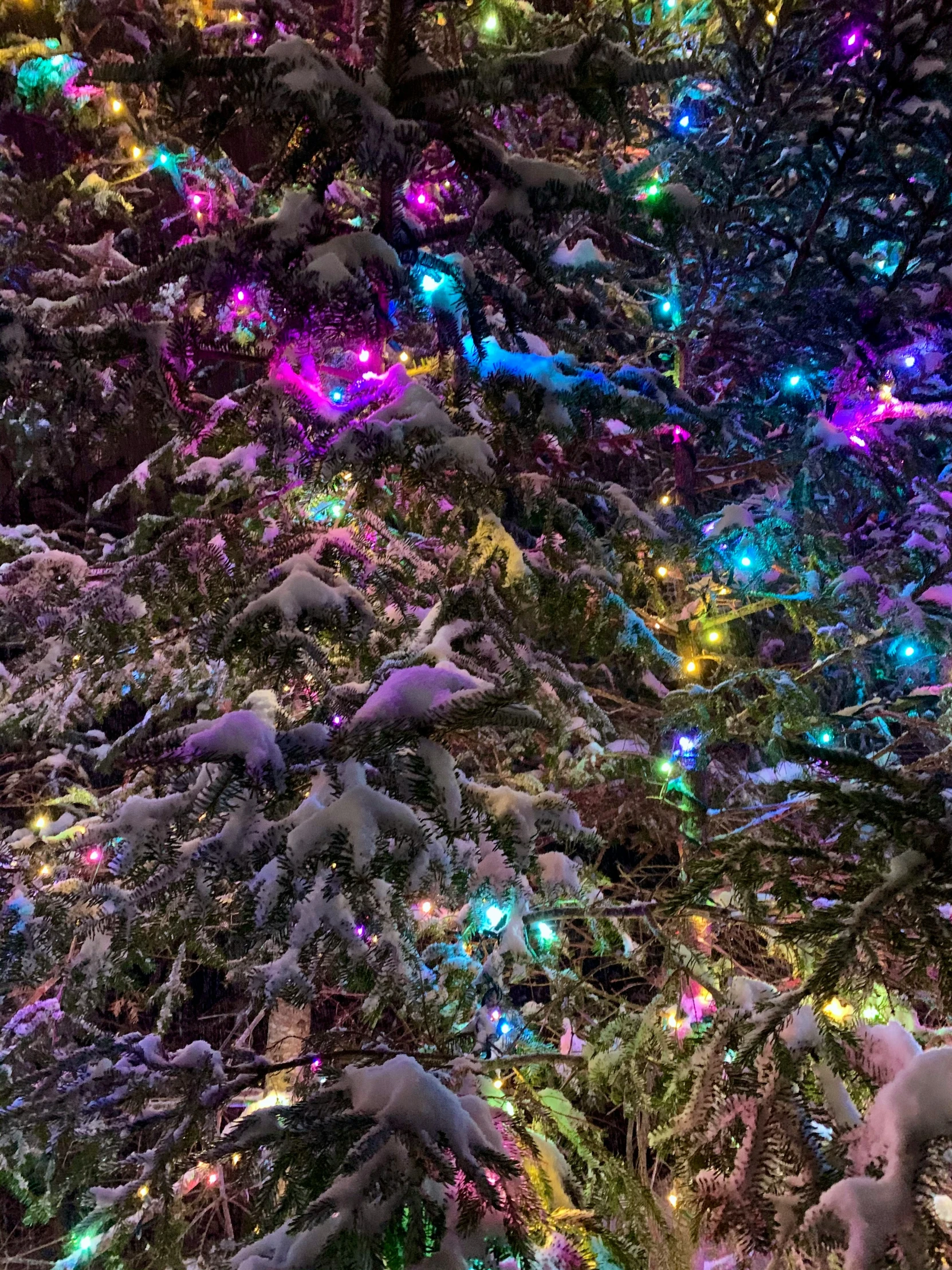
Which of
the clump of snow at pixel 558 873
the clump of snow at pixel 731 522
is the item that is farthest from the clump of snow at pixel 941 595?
the clump of snow at pixel 558 873

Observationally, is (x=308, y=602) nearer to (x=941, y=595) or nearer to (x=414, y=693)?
(x=414, y=693)

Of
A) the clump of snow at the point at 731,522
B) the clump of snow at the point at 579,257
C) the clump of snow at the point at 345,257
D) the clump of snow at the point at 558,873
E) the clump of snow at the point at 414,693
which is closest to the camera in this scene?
the clump of snow at the point at 414,693

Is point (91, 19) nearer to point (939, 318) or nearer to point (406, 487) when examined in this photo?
point (406, 487)

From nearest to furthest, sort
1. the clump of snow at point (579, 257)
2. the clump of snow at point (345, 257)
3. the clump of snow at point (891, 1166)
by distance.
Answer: the clump of snow at point (891, 1166)
the clump of snow at point (345, 257)
the clump of snow at point (579, 257)

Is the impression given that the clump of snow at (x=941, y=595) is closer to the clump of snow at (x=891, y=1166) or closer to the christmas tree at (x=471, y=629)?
the christmas tree at (x=471, y=629)

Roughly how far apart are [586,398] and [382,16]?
4.76 ft

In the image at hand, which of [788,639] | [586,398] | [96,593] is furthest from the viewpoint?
[788,639]

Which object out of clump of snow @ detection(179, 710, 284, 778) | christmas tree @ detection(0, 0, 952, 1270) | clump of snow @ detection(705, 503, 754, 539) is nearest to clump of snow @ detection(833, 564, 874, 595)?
christmas tree @ detection(0, 0, 952, 1270)

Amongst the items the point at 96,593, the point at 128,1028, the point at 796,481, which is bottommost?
the point at 128,1028

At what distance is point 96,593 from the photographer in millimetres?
3135

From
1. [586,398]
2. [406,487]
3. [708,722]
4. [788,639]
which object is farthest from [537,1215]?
[788,639]

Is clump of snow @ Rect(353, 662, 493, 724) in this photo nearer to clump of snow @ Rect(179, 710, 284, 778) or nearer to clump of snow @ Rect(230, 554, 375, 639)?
clump of snow @ Rect(179, 710, 284, 778)

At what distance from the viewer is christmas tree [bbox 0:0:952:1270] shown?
1787mm

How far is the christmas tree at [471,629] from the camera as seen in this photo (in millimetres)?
1787
